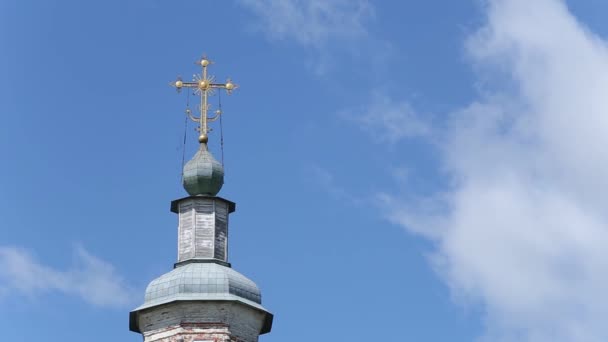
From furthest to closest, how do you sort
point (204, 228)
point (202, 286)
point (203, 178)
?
1. point (203, 178)
2. point (204, 228)
3. point (202, 286)

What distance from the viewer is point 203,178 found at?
45719mm

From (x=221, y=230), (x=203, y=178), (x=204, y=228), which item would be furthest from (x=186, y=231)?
(x=203, y=178)

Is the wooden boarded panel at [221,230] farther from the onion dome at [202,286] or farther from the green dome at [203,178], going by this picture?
the onion dome at [202,286]

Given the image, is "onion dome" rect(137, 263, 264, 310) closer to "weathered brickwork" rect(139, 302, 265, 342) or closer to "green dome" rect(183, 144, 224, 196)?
"weathered brickwork" rect(139, 302, 265, 342)

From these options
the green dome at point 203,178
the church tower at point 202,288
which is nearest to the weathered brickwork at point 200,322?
the church tower at point 202,288

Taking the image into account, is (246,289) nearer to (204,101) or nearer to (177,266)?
(177,266)

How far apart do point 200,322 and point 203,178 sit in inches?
171

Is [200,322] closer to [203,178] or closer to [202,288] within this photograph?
[202,288]

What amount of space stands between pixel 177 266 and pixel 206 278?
1288 mm

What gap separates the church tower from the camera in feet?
141

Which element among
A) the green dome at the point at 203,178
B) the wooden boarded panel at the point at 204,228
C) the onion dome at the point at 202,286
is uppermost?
the green dome at the point at 203,178

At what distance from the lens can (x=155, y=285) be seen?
44.0 m

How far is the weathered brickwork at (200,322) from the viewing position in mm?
42938

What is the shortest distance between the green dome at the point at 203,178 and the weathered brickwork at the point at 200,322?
3.73m
